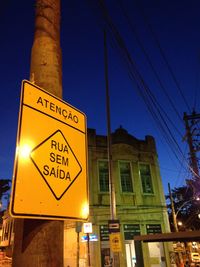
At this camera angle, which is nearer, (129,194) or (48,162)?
(48,162)

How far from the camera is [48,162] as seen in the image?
2.04 m

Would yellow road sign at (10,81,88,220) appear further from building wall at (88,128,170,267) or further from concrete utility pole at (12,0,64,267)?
building wall at (88,128,170,267)

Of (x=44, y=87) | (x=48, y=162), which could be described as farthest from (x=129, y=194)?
(x=48, y=162)

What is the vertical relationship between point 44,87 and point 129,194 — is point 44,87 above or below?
below

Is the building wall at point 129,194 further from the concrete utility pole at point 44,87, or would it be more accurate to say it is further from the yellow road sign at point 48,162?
the concrete utility pole at point 44,87

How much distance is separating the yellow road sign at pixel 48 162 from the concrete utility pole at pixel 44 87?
0.11 meters

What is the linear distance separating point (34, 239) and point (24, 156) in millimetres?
590

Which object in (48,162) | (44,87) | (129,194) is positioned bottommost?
(48,162)

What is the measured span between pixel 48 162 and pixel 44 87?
818 millimetres

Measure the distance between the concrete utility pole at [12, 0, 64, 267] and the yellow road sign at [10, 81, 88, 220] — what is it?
4.5 inches

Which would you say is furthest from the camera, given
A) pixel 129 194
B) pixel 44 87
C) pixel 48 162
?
pixel 129 194

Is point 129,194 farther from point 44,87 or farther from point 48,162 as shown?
point 48,162

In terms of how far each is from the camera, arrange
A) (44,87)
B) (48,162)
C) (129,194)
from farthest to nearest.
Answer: (129,194) < (44,87) < (48,162)

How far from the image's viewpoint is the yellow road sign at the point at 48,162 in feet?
5.88
